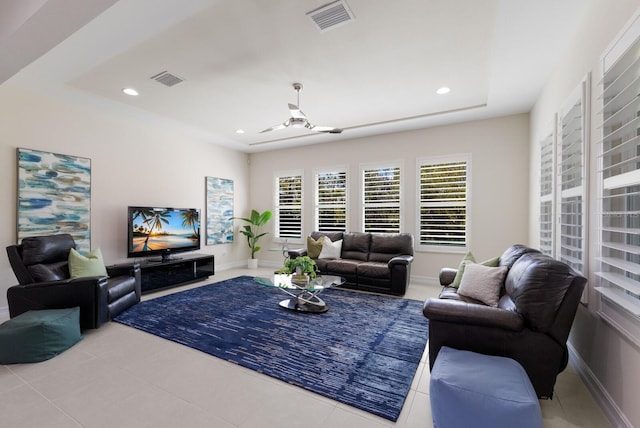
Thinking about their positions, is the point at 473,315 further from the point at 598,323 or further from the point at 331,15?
the point at 331,15

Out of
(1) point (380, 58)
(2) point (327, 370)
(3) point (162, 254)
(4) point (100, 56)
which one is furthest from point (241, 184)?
(2) point (327, 370)

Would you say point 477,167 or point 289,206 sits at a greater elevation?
point 477,167

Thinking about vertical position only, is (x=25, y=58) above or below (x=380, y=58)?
below

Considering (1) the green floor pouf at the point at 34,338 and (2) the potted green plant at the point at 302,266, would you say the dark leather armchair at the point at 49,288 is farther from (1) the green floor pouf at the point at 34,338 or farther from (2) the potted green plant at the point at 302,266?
(2) the potted green plant at the point at 302,266

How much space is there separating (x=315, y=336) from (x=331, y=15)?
2.98m

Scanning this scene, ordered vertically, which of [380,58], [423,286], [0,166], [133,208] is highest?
[380,58]

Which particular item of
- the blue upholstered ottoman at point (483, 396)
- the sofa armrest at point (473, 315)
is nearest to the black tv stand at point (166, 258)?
the sofa armrest at point (473, 315)

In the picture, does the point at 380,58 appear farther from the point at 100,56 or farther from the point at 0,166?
the point at 0,166

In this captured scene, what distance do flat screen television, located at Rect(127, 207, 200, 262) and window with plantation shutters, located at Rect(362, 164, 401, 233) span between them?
348 centimetres

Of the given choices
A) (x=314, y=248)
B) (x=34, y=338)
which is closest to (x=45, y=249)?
(x=34, y=338)

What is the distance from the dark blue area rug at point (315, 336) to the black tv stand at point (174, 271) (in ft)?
1.37

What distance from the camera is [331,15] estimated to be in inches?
94.2

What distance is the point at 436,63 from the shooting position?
319cm

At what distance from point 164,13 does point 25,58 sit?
A: 5.45 ft
